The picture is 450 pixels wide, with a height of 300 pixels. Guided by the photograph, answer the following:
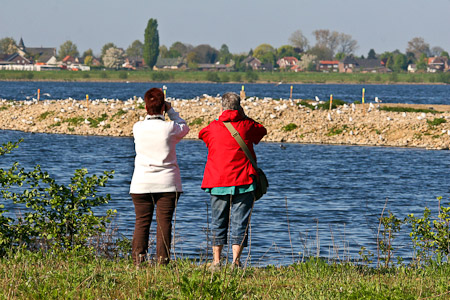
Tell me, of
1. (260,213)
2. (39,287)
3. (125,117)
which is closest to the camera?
(39,287)

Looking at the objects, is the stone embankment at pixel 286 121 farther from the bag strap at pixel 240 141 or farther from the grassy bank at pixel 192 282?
the bag strap at pixel 240 141

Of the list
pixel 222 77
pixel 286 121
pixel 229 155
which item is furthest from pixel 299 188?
pixel 222 77

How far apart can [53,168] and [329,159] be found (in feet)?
37.4

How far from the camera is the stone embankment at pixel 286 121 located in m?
38.4

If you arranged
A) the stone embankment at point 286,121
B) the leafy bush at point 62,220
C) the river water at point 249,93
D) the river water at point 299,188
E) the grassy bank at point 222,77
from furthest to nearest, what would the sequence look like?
the grassy bank at point 222,77 < the river water at point 249,93 < the stone embankment at point 286,121 < the river water at point 299,188 < the leafy bush at point 62,220

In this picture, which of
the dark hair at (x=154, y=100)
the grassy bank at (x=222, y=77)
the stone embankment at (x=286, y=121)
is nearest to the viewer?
the dark hair at (x=154, y=100)

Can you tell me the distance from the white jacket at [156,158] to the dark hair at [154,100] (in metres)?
0.09

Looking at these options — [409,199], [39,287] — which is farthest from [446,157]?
[39,287]

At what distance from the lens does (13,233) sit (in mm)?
9578

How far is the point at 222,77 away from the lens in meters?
184

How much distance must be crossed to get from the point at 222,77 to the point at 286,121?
142768 mm

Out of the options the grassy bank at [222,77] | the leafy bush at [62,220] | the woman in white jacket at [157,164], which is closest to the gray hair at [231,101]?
the woman in white jacket at [157,164]

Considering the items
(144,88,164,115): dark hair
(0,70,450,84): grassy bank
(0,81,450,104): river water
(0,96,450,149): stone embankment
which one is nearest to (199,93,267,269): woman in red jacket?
(144,88,164,115): dark hair

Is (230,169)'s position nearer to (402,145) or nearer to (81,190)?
(81,190)
